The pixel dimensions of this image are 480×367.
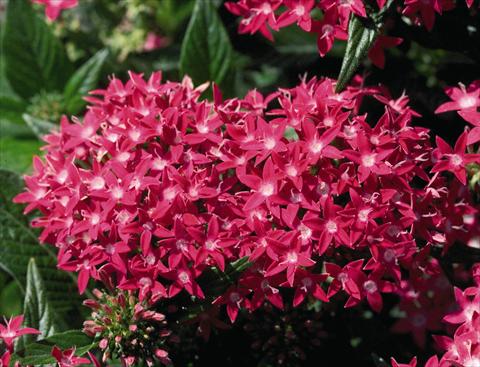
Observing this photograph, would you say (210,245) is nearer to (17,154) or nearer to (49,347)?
(49,347)

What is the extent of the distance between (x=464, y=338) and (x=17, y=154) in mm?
1238

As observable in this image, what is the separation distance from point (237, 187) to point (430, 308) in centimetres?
71

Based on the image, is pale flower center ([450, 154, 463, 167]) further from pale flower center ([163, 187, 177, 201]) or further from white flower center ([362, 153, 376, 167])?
pale flower center ([163, 187, 177, 201])

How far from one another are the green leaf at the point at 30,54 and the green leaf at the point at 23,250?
1.66 feet

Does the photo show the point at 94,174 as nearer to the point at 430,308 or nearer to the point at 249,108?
the point at 249,108

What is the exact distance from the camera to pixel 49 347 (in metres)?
1.31

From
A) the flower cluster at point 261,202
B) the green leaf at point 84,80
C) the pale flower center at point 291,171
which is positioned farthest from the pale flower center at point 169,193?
the green leaf at point 84,80

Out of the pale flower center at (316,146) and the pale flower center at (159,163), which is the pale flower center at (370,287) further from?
the pale flower center at (159,163)

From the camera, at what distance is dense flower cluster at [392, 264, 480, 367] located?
120 centimetres

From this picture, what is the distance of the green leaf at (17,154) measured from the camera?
5.98ft

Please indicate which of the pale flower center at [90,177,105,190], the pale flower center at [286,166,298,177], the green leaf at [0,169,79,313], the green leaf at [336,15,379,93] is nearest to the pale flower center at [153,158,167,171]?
the pale flower center at [90,177,105,190]

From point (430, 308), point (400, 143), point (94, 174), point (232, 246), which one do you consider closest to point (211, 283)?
point (232, 246)

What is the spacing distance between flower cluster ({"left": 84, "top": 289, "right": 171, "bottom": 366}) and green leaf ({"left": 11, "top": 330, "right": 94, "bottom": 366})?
0.02 meters

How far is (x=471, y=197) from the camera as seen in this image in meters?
1.48
